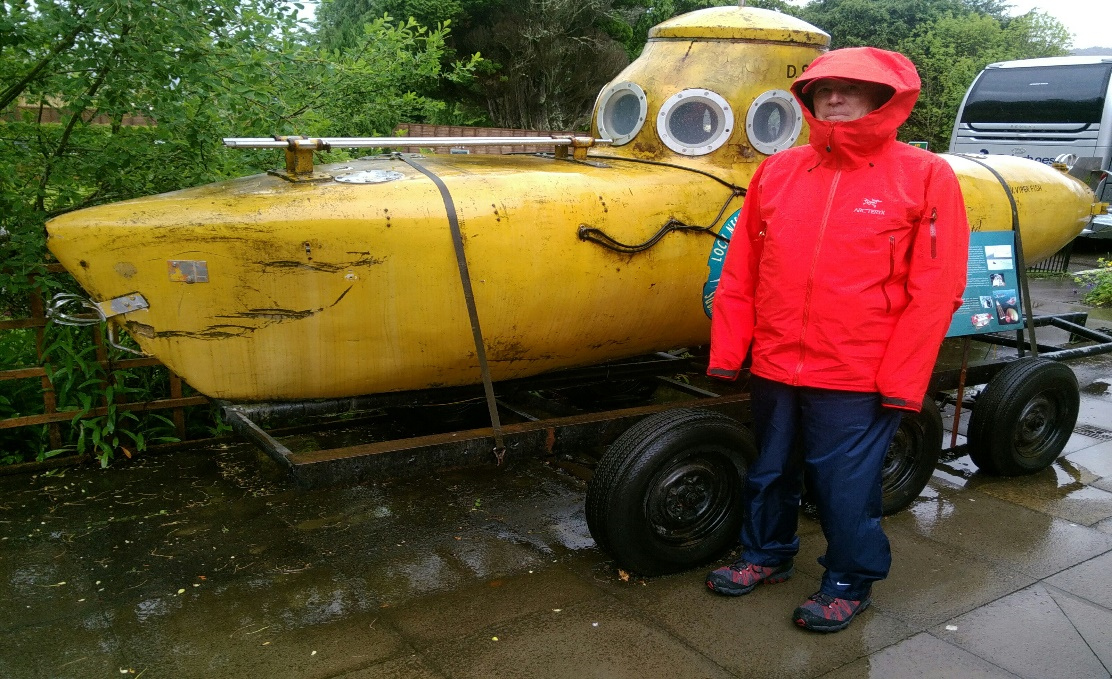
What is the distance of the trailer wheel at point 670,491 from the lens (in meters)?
3.30

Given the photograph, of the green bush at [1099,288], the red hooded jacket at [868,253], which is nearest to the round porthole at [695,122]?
the red hooded jacket at [868,253]

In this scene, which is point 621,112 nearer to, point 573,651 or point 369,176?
point 369,176

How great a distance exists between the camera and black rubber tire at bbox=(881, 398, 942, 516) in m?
4.02

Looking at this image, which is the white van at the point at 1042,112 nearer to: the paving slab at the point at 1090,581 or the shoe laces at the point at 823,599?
the paving slab at the point at 1090,581

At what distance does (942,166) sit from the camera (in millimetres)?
3000

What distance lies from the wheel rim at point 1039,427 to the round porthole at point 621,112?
2.49 meters

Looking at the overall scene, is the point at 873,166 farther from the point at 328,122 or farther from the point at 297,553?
the point at 328,122

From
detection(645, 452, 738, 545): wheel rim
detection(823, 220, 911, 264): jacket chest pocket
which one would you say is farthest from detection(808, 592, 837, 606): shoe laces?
detection(823, 220, 911, 264): jacket chest pocket

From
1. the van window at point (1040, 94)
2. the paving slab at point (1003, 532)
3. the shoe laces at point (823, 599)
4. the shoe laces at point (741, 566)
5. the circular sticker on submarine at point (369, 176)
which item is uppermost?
the van window at point (1040, 94)

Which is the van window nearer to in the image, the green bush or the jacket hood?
the green bush

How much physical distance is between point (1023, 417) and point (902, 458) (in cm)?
90

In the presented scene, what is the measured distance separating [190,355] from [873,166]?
8.00 ft

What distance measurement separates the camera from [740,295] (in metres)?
3.27

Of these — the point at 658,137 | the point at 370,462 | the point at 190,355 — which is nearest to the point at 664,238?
the point at 658,137
